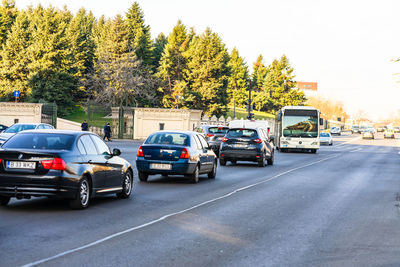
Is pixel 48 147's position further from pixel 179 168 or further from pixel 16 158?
pixel 179 168

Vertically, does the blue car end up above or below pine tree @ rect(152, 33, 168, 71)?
below

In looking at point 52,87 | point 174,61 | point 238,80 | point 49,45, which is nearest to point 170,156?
point 52,87

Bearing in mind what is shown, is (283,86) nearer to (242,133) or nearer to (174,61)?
(174,61)

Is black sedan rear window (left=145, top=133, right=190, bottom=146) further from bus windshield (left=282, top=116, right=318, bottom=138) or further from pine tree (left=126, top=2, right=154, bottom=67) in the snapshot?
pine tree (left=126, top=2, right=154, bottom=67)

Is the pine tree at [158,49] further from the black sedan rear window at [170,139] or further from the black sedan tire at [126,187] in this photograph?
the black sedan tire at [126,187]

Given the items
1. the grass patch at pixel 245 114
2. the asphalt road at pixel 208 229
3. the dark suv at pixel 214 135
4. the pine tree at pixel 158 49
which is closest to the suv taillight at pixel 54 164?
the asphalt road at pixel 208 229

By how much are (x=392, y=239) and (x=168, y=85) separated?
79.4 m

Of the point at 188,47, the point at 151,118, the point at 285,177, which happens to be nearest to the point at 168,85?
the point at 188,47

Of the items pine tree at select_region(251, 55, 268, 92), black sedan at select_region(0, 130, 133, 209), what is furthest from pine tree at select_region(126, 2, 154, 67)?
pine tree at select_region(251, 55, 268, 92)

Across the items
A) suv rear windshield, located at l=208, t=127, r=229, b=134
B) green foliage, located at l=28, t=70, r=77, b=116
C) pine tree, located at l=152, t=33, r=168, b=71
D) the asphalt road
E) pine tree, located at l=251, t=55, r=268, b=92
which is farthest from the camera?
pine tree, located at l=251, t=55, r=268, b=92

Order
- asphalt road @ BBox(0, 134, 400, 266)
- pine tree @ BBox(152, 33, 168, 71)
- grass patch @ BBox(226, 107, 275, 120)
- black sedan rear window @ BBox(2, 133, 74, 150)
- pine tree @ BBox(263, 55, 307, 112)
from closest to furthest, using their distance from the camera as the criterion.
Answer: asphalt road @ BBox(0, 134, 400, 266) → black sedan rear window @ BBox(2, 133, 74, 150) → pine tree @ BBox(152, 33, 168, 71) → grass patch @ BBox(226, 107, 275, 120) → pine tree @ BBox(263, 55, 307, 112)

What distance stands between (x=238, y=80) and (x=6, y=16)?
68033 millimetres

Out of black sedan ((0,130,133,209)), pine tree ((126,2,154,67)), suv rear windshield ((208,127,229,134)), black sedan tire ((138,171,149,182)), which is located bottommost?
black sedan tire ((138,171,149,182))

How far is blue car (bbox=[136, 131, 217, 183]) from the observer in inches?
630
